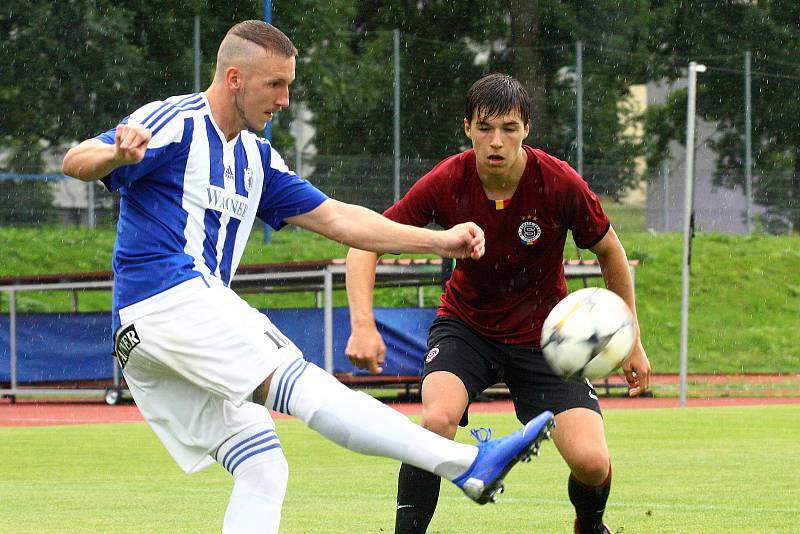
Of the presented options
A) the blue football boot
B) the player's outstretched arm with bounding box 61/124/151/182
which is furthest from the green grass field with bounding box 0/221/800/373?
the blue football boot

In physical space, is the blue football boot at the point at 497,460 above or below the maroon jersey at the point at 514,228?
below

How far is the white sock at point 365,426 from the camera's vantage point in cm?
442

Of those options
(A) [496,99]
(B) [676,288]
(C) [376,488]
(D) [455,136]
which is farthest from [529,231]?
(B) [676,288]

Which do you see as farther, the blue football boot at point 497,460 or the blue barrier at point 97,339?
the blue barrier at point 97,339

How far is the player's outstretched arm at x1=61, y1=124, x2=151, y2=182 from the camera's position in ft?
14.6

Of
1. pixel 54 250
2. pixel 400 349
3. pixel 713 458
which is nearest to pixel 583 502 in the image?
pixel 713 458

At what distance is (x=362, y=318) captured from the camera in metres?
5.57

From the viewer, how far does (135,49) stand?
1140 inches

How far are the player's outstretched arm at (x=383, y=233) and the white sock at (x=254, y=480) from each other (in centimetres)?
81

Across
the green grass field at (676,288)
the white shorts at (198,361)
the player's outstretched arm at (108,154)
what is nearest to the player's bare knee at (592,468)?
the white shorts at (198,361)

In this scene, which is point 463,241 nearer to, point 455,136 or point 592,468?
point 592,468

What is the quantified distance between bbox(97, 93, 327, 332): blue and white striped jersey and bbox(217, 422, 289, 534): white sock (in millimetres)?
572

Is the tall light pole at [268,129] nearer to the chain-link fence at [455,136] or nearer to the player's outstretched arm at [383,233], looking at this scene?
the chain-link fence at [455,136]

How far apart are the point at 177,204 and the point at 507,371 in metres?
2.09
